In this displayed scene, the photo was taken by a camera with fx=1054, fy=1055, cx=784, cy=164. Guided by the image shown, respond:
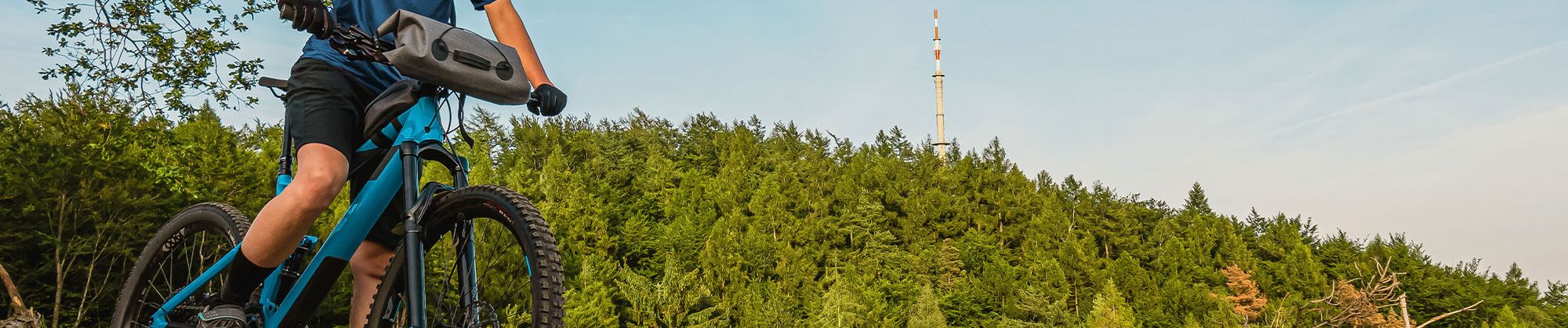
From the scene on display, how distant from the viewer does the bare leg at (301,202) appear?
81.2 inches

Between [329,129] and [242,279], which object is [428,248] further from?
[242,279]

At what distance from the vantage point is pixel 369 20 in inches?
91.0

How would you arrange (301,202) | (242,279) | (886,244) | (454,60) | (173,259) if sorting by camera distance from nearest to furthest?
(454,60), (301,202), (242,279), (173,259), (886,244)

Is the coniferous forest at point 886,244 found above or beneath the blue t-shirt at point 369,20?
above

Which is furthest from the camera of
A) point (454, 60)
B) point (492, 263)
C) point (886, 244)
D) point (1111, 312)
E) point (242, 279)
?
point (886, 244)

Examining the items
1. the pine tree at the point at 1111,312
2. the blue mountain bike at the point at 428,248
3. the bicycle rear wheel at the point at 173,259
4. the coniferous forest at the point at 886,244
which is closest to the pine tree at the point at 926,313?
the coniferous forest at the point at 886,244

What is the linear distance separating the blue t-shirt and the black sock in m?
0.46

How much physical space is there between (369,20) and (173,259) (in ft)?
3.61

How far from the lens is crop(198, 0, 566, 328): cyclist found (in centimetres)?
206

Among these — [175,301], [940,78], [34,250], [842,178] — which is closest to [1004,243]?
[842,178]

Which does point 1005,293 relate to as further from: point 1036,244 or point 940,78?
point 940,78

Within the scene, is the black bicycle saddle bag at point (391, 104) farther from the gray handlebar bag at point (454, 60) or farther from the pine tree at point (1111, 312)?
the pine tree at point (1111, 312)

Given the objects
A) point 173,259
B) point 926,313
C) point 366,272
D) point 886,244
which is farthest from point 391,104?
point 886,244

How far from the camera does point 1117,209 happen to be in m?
46.6
